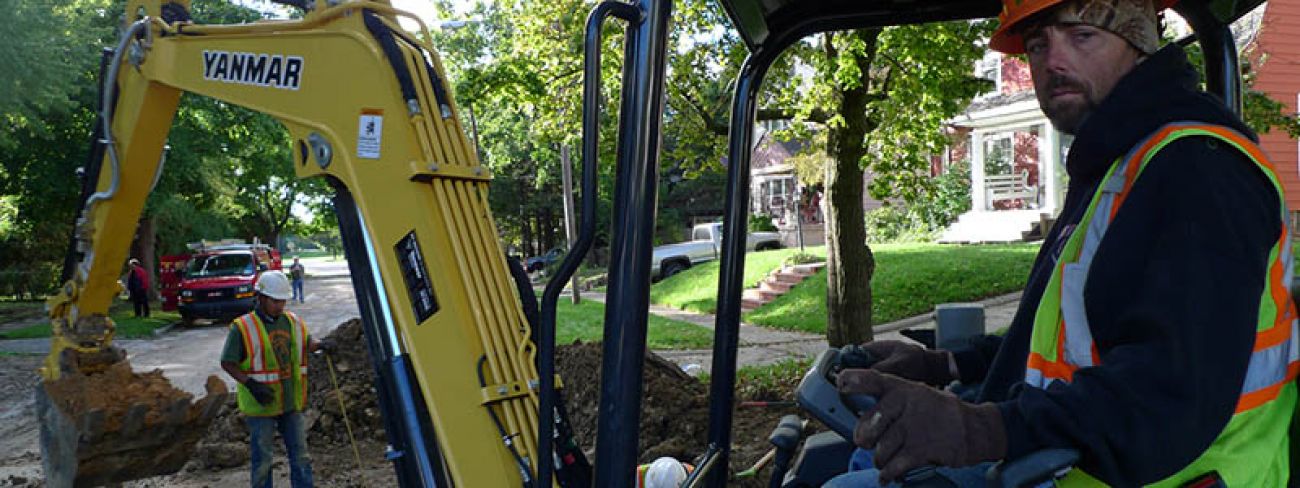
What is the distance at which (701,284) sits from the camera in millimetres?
21188

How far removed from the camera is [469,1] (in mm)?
11539

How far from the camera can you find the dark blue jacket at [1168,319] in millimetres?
1412

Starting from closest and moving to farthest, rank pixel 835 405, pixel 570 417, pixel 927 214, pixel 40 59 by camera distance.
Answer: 1. pixel 835 405
2. pixel 570 417
3. pixel 40 59
4. pixel 927 214

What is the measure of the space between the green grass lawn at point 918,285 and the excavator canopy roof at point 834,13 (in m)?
10.8

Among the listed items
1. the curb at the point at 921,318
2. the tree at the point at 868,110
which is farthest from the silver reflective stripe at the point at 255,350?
the curb at the point at 921,318

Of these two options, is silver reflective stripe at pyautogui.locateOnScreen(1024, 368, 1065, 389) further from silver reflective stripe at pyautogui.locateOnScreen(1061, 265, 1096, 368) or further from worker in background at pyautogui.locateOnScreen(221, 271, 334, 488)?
worker in background at pyautogui.locateOnScreen(221, 271, 334, 488)

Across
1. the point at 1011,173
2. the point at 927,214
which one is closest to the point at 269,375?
the point at 927,214

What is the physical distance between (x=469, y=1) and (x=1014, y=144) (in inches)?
679

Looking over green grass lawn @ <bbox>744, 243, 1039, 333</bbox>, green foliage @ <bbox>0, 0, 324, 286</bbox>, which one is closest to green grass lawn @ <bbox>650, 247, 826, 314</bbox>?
green grass lawn @ <bbox>744, 243, 1039, 333</bbox>

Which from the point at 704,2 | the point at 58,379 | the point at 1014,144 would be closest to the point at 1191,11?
the point at 58,379

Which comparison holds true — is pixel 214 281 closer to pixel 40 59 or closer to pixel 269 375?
pixel 40 59

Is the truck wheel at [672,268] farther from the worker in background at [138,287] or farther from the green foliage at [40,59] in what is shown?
the green foliage at [40,59]

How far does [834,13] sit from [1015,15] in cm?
86

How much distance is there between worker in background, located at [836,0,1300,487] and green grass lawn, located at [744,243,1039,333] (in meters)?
11.8
